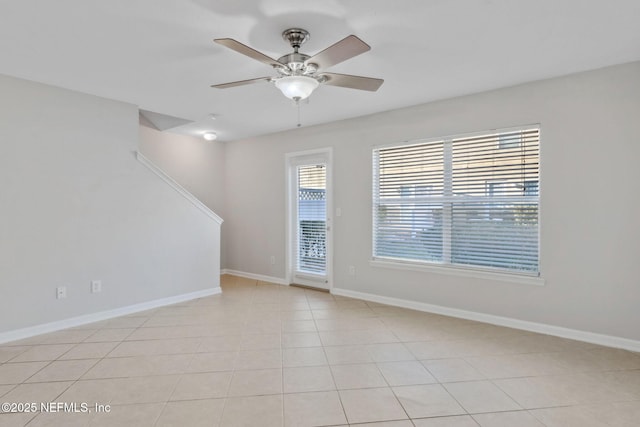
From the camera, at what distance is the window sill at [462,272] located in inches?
130

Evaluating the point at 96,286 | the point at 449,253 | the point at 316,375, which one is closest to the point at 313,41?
the point at 316,375

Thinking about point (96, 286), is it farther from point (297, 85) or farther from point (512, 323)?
point (512, 323)

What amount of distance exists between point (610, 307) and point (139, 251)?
485cm

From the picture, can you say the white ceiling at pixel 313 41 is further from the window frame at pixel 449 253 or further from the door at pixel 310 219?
the door at pixel 310 219

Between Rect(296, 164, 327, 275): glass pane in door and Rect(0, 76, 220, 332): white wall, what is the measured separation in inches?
67.9

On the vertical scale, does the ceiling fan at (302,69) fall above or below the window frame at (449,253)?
above

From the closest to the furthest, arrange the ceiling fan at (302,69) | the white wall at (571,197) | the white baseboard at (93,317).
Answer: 1. the ceiling fan at (302,69)
2. the white wall at (571,197)
3. the white baseboard at (93,317)

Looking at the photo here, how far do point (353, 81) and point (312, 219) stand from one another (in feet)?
9.21

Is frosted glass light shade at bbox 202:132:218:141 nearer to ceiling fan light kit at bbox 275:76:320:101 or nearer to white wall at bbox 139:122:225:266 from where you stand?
white wall at bbox 139:122:225:266

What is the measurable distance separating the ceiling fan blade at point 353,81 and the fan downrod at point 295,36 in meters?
0.27

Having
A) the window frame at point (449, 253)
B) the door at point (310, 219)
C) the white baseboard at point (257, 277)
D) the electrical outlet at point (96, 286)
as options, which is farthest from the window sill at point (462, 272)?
the electrical outlet at point (96, 286)

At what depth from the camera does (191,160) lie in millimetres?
5637

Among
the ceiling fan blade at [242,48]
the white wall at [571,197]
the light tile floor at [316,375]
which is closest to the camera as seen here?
the ceiling fan blade at [242,48]

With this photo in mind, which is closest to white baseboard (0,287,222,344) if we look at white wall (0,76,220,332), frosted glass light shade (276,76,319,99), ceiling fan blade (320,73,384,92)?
white wall (0,76,220,332)
